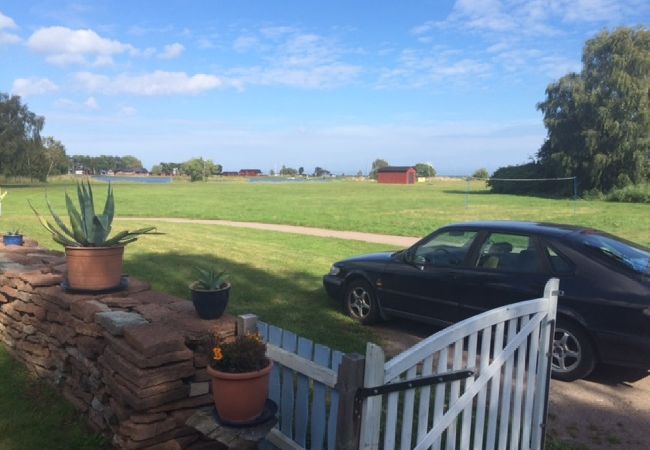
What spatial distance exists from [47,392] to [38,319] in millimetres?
693

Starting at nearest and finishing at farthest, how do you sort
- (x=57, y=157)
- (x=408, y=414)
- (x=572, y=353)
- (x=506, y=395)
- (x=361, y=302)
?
(x=408, y=414) < (x=506, y=395) < (x=572, y=353) < (x=361, y=302) < (x=57, y=157)

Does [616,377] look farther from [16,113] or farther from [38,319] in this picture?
[16,113]

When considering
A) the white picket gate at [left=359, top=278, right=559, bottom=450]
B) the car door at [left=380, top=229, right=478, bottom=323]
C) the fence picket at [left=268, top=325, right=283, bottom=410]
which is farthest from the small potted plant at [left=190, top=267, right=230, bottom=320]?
the car door at [left=380, top=229, right=478, bottom=323]

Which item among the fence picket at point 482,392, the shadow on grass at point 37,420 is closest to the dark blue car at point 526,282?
the fence picket at point 482,392

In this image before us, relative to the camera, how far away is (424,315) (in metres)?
6.21

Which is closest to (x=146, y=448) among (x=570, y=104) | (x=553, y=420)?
(x=553, y=420)

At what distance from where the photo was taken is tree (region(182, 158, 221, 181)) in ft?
376

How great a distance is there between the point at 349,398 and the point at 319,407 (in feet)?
1.88

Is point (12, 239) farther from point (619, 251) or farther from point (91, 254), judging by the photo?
point (619, 251)

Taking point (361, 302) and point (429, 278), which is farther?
point (361, 302)

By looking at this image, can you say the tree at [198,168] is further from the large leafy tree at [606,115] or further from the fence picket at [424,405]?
the fence picket at [424,405]

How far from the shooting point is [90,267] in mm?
4438

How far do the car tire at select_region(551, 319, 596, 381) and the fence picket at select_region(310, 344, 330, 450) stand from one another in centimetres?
294

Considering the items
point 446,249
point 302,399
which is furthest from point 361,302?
point 302,399
